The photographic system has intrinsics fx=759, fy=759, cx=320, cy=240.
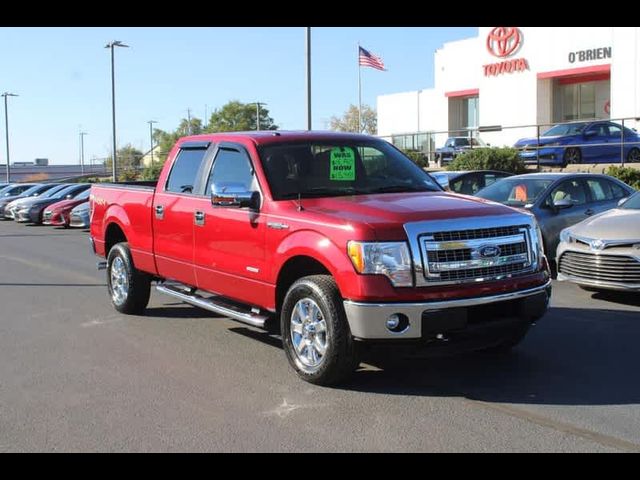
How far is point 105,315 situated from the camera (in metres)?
8.80

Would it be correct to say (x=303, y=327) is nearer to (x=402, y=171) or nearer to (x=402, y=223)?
(x=402, y=223)

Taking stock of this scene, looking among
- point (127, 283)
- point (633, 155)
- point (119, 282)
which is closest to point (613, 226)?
point (127, 283)

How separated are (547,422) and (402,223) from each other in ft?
5.41

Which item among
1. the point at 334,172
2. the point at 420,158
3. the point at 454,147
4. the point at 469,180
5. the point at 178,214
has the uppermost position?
the point at 454,147

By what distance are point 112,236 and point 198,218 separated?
Answer: 2598mm

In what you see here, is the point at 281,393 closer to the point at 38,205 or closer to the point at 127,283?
the point at 127,283

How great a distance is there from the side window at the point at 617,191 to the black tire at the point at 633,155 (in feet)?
40.3

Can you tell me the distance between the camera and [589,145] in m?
23.8

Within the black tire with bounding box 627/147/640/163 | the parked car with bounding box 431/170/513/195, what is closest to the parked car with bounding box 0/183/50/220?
the parked car with bounding box 431/170/513/195

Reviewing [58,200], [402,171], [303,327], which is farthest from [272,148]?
[58,200]

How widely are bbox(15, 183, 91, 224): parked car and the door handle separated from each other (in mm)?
20232

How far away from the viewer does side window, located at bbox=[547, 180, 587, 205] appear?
1176 cm

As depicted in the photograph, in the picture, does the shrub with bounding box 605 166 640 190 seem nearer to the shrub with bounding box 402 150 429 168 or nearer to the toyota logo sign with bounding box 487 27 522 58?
the shrub with bounding box 402 150 429 168

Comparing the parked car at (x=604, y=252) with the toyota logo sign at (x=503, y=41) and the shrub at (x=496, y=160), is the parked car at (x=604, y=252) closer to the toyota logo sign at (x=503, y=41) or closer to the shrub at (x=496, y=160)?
the shrub at (x=496, y=160)
